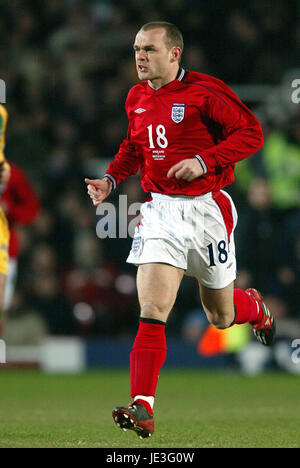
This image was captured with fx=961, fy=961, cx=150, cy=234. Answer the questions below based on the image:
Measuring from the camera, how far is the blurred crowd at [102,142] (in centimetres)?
1123

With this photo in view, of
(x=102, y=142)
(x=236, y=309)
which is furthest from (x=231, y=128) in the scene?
(x=102, y=142)

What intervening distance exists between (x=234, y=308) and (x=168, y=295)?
0.92 m

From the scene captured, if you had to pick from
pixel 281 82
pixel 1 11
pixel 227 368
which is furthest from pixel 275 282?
pixel 1 11

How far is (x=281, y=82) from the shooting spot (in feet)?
44.4

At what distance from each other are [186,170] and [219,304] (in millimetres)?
1033

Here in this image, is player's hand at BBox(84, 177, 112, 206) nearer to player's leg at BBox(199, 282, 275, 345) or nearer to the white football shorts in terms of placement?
the white football shorts

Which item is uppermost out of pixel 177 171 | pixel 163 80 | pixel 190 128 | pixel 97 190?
→ pixel 163 80

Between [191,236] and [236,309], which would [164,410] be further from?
[191,236]

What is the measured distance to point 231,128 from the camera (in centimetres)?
535

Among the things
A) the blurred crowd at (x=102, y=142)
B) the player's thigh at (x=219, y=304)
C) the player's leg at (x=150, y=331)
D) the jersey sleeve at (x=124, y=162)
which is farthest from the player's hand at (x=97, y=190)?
the blurred crowd at (x=102, y=142)

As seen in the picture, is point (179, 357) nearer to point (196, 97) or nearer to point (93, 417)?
point (93, 417)

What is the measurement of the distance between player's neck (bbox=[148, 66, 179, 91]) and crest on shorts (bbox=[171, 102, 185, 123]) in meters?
0.16

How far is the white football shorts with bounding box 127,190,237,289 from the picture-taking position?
17.1 feet

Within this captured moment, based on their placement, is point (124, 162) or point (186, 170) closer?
point (186, 170)
